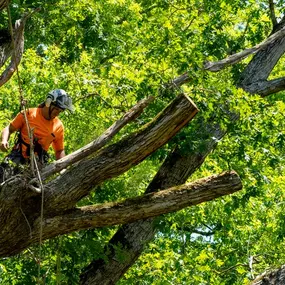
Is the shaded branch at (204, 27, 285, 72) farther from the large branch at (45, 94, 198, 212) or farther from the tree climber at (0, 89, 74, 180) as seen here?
the large branch at (45, 94, 198, 212)

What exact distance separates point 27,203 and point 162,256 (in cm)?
604

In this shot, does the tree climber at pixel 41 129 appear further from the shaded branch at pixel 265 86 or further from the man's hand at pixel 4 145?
the shaded branch at pixel 265 86

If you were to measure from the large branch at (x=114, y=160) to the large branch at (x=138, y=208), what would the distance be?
0.43ft

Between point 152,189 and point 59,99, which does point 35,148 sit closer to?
point 59,99

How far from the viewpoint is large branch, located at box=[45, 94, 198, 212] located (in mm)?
7664

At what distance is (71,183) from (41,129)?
916mm

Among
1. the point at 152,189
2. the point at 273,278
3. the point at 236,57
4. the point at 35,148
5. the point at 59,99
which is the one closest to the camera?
the point at 273,278

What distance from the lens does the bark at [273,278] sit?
8.16 m

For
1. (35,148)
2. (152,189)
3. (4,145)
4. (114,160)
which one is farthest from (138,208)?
(152,189)

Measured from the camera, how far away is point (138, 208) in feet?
25.9

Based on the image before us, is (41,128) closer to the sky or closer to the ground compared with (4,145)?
closer to the ground

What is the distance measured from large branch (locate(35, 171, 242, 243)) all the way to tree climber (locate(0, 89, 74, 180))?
0.65 metres

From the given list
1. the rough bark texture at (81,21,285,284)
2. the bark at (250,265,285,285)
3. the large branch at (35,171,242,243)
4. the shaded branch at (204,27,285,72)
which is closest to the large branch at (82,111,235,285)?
the rough bark texture at (81,21,285,284)

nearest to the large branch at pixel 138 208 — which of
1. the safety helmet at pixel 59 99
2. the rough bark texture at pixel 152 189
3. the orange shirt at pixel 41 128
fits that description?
the orange shirt at pixel 41 128
